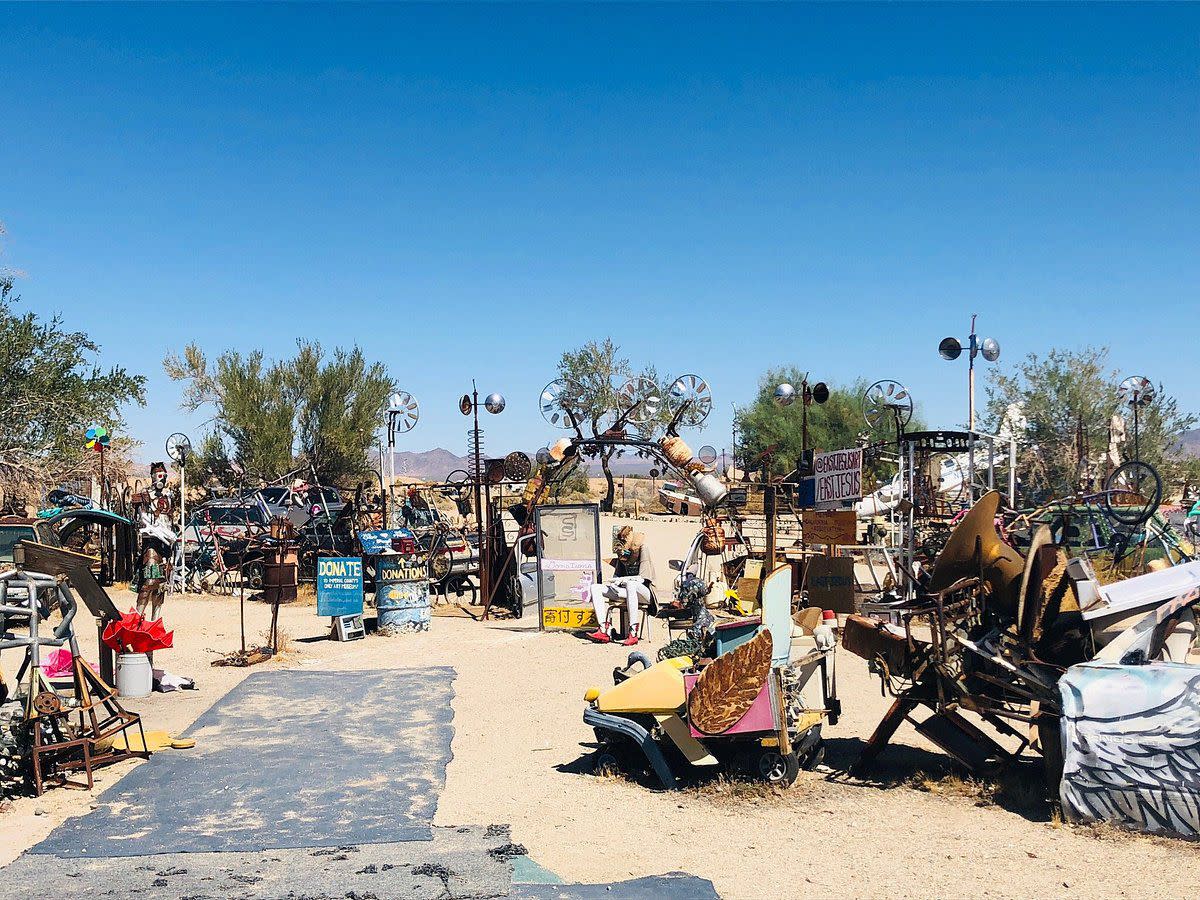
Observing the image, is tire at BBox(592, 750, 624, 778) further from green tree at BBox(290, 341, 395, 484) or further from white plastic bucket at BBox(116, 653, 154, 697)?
green tree at BBox(290, 341, 395, 484)

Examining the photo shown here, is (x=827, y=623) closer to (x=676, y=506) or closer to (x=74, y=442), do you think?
(x=74, y=442)

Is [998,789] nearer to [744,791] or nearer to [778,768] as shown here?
[778,768]

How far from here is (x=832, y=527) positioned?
15500 millimetres

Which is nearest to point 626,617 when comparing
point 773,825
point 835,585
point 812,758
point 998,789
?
point 835,585

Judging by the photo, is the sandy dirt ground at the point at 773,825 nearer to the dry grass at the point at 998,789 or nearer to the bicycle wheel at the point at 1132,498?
the dry grass at the point at 998,789

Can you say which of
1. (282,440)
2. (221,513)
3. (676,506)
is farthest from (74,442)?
Result: (676,506)

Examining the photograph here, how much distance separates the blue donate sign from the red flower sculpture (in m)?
5.35

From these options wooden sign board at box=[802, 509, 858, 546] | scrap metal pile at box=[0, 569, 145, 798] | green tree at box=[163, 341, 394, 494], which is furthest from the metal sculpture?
green tree at box=[163, 341, 394, 494]

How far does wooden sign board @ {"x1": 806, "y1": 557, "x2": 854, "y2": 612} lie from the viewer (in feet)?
49.9

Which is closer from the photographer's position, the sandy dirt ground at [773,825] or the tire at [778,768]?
the sandy dirt ground at [773,825]

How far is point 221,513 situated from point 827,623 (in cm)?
1965

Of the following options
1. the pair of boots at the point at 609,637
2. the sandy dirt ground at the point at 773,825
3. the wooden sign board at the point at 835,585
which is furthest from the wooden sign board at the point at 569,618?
the sandy dirt ground at the point at 773,825

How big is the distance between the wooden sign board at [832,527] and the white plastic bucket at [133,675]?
9144 millimetres

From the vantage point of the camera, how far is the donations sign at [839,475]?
14.0 meters
